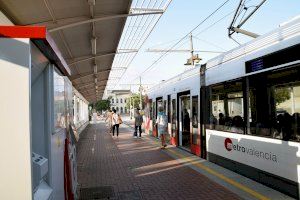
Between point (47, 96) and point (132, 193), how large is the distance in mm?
4245

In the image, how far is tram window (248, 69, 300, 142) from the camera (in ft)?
21.3

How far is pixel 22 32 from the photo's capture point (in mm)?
2945

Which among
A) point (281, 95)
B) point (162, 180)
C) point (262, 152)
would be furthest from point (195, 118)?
point (281, 95)

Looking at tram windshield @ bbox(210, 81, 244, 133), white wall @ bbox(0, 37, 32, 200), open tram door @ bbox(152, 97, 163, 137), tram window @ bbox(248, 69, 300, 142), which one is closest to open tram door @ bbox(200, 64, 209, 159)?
tram windshield @ bbox(210, 81, 244, 133)

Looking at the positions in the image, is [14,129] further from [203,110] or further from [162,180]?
[203,110]

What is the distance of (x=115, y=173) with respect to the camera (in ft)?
32.7

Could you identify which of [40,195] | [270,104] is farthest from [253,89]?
[40,195]

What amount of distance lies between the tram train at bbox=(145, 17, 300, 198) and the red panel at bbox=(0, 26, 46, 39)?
4.56m

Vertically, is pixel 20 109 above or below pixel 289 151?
above

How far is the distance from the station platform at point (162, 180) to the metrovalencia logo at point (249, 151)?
0.57 meters

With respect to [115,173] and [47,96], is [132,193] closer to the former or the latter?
[115,173]

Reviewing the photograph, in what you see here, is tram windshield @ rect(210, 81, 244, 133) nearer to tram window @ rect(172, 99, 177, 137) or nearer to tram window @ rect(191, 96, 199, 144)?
tram window @ rect(191, 96, 199, 144)

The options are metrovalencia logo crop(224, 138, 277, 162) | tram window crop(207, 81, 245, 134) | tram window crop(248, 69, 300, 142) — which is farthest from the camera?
tram window crop(207, 81, 245, 134)

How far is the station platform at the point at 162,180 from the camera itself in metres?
7.37
